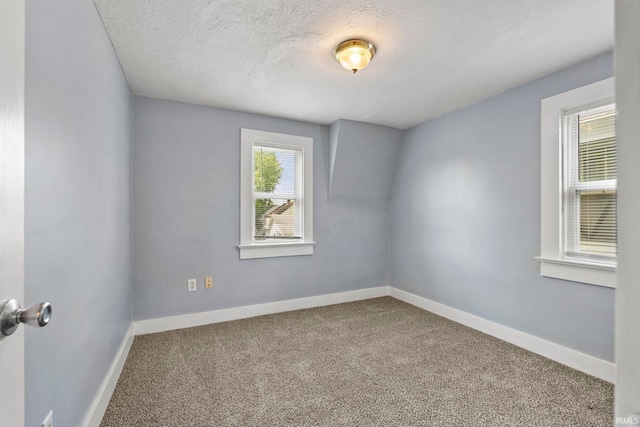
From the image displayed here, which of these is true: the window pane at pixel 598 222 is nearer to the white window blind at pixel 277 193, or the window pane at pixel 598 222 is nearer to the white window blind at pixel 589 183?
the white window blind at pixel 589 183

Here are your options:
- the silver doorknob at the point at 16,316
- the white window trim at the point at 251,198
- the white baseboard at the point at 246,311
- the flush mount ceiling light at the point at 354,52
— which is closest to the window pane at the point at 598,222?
the flush mount ceiling light at the point at 354,52

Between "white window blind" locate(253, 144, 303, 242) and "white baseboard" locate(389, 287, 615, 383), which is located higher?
"white window blind" locate(253, 144, 303, 242)

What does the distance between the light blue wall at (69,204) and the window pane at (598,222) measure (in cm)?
329

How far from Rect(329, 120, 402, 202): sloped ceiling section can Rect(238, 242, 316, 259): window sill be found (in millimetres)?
732

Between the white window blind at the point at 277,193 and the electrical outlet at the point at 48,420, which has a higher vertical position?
the white window blind at the point at 277,193

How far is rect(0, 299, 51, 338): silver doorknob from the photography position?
0.59 m

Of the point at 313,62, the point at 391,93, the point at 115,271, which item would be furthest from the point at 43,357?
the point at 391,93

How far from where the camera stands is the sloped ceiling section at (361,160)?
3.70 metres

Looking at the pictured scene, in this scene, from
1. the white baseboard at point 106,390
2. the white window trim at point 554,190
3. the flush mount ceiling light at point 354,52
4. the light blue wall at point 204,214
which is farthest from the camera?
the light blue wall at point 204,214

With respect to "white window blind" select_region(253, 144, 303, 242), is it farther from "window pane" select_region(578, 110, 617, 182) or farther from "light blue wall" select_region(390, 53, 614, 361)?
"window pane" select_region(578, 110, 617, 182)

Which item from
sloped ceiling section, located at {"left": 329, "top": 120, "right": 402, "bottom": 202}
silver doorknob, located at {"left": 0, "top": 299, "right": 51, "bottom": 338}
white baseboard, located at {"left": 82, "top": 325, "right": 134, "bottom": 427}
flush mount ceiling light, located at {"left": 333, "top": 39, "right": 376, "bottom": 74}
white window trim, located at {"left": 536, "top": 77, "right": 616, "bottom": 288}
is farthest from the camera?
sloped ceiling section, located at {"left": 329, "top": 120, "right": 402, "bottom": 202}

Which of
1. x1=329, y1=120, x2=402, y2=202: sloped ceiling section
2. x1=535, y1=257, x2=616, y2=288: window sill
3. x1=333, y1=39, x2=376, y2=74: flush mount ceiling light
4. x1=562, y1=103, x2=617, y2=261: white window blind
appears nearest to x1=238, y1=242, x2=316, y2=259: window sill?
x1=329, y1=120, x2=402, y2=202: sloped ceiling section

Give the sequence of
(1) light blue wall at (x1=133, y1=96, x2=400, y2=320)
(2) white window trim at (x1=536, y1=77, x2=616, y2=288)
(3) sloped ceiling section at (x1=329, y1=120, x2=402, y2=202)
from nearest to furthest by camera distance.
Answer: (2) white window trim at (x1=536, y1=77, x2=616, y2=288)
(1) light blue wall at (x1=133, y1=96, x2=400, y2=320)
(3) sloped ceiling section at (x1=329, y1=120, x2=402, y2=202)

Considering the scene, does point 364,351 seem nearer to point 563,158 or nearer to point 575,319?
point 575,319
